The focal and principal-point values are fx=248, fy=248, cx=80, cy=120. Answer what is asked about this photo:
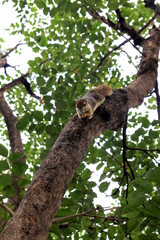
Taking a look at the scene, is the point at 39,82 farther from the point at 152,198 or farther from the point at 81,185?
the point at 152,198

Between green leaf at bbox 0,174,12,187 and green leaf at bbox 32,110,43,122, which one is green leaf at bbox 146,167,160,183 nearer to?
green leaf at bbox 0,174,12,187

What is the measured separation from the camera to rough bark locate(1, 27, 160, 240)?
1.08m

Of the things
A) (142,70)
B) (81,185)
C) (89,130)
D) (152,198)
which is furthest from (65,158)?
(142,70)

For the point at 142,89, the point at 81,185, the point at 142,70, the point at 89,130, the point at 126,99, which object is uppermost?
the point at 142,70

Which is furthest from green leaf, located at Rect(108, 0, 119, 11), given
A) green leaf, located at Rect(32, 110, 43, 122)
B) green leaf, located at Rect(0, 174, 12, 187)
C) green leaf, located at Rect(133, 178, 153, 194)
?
green leaf, located at Rect(0, 174, 12, 187)

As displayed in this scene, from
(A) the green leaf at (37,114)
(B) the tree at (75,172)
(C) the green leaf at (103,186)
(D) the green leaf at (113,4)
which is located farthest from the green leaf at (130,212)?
(D) the green leaf at (113,4)

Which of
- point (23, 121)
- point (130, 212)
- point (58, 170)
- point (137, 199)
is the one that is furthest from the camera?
point (23, 121)

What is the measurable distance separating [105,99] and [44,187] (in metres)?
1.21

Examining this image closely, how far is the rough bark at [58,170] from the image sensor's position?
3.55 feet

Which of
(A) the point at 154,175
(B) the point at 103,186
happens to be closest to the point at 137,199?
(A) the point at 154,175

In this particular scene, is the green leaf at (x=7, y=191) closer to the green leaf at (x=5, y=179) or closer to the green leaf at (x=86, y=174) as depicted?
the green leaf at (x=5, y=179)

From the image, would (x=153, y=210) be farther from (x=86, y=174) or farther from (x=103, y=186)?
(x=103, y=186)

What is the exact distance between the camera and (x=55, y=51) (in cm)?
443

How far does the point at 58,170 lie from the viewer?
54.8 inches
